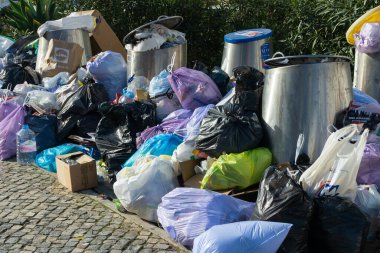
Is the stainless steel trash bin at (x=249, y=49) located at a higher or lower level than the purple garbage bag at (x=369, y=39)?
lower

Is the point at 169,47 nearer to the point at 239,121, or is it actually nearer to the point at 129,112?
the point at 129,112

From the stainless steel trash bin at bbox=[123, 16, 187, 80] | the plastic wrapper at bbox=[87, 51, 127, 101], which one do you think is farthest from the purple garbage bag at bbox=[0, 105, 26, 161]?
the stainless steel trash bin at bbox=[123, 16, 187, 80]

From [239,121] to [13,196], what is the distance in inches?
84.4

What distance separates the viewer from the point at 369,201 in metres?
3.68

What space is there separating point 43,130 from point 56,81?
1.05 m

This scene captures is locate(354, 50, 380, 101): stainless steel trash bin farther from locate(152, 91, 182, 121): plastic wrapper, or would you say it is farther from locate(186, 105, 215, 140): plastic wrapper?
locate(152, 91, 182, 121): plastic wrapper

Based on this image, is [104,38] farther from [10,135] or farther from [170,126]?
[170,126]

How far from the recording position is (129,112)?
539 cm

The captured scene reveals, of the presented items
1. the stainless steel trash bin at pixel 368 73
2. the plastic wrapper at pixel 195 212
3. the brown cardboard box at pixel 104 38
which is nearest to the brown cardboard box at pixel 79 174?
the plastic wrapper at pixel 195 212

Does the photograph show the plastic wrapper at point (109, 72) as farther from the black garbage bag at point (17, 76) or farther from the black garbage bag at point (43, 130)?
the black garbage bag at point (17, 76)

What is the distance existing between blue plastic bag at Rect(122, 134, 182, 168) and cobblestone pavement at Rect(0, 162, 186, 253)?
1.65ft

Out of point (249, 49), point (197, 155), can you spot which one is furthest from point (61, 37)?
point (197, 155)

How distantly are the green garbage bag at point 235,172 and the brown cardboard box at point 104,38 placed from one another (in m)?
3.93

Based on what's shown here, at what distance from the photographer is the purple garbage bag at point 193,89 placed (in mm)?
5211
